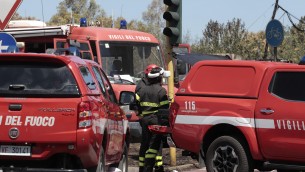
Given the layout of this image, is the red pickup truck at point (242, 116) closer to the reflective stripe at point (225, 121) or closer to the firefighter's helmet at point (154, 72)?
the reflective stripe at point (225, 121)

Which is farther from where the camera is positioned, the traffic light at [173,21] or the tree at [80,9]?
the tree at [80,9]

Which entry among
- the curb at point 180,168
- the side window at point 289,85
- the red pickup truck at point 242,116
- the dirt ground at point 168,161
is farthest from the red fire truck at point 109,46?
the side window at point 289,85

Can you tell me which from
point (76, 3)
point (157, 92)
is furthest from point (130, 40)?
point (76, 3)

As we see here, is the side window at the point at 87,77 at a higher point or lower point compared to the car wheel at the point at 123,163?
higher

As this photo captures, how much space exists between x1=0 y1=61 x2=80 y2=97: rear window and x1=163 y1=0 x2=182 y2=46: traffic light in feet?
17.1

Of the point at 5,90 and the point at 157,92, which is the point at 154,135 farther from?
the point at 5,90

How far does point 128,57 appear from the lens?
701 inches

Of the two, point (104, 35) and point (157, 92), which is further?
point (104, 35)

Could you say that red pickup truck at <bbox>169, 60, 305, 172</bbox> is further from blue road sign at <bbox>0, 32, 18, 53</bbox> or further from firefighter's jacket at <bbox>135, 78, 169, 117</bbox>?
blue road sign at <bbox>0, 32, 18, 53</bbox>

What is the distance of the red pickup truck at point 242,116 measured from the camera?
10.1 meters

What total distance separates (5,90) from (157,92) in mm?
4252

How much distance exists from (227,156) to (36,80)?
3.66m

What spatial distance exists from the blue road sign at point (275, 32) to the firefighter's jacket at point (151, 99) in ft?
17.5

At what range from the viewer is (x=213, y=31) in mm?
51000
